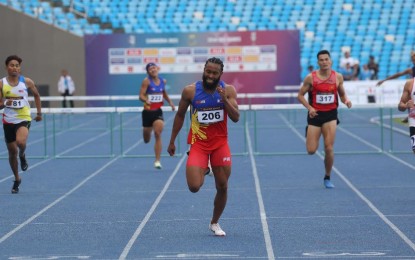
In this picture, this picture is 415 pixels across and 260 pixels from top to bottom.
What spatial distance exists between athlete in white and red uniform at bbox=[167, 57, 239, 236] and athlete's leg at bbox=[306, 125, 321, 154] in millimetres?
4175

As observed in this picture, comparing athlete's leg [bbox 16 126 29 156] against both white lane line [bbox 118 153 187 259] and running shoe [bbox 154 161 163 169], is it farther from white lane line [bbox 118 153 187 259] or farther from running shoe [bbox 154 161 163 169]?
running shoe [bbox 154 161 163 169]

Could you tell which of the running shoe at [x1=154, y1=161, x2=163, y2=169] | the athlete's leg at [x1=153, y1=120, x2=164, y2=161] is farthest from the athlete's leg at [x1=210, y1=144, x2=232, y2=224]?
the running shoe at [x1=154, y1=161, x2=163, y2=169]

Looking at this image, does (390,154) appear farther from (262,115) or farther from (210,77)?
(262,115)

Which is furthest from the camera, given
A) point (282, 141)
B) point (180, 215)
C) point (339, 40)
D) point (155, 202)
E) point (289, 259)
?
point (339, 40)

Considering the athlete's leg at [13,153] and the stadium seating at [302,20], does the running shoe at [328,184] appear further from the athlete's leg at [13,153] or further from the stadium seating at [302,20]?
the stadium seating at [302,20]

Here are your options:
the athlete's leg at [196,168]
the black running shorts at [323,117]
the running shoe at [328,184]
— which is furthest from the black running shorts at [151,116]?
the athlete's leg at [196,168]

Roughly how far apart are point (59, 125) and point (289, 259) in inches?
916

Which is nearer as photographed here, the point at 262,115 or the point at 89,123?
the point at 89,123

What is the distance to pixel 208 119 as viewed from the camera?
8789 mm

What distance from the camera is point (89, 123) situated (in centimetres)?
3194

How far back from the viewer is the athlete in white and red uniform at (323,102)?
13.1 m

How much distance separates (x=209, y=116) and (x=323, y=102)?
4.62 metres

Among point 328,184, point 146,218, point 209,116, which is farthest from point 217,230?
point 328,184

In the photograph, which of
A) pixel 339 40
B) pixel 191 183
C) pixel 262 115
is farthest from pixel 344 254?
pixel 339 40
